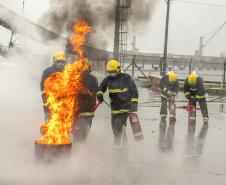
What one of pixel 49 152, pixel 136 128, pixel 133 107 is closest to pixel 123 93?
pixel 133 107

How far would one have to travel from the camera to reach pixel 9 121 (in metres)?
13.0

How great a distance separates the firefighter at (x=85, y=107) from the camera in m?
9.06

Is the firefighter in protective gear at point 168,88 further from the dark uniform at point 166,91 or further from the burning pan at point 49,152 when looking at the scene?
the burning pan at point 49,152

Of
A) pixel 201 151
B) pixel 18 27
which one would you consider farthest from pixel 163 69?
pixel 201 151

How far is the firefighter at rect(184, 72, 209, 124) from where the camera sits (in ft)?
45.4

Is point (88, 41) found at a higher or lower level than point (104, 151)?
higher

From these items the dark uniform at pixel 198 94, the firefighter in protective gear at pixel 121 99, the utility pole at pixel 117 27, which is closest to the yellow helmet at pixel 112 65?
the firefighter in protective gear at pixel 121 99

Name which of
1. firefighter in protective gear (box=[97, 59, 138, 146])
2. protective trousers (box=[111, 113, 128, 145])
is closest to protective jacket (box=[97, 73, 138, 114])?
firefighter in protective gear (box=[97, 59, 138, 146])

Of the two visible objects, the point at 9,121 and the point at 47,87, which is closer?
the point at 47,87

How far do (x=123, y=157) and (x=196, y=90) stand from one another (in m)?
6.01

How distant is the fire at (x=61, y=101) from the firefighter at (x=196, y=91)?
222 inches

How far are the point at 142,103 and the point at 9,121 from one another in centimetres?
860

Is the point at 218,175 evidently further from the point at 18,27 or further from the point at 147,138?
the point at 18,27

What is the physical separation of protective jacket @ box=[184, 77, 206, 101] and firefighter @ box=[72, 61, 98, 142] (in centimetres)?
548
